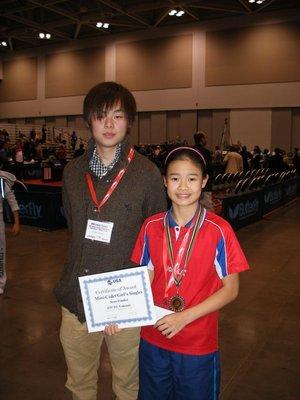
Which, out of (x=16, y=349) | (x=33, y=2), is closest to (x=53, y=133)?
(x=33, y=2)

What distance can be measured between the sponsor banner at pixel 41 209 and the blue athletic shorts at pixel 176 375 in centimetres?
701

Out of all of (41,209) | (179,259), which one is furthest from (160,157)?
(179,259)

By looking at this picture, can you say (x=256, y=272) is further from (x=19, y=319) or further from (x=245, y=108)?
(x=245, y=108)

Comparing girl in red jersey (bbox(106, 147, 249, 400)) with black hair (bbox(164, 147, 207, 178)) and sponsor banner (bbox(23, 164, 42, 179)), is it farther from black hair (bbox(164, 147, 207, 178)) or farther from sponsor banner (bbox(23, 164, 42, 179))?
sponsor banner (bbox(23, 164, 42, 179))

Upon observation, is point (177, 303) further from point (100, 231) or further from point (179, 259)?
point (100, 231)

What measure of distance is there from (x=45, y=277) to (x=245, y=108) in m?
20.9

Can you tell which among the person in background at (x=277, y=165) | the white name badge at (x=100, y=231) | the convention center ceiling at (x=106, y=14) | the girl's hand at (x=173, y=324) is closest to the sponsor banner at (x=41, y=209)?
the white name badge at (x=100, y=231)

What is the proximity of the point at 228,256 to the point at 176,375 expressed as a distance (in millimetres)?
603

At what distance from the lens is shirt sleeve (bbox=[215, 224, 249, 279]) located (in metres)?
1.81

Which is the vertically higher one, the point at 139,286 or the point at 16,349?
the point at 139,286

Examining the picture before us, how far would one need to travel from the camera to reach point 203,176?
6.42 ft

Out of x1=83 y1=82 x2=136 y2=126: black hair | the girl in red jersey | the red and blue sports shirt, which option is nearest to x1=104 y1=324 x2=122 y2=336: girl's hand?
the girl in red jersey

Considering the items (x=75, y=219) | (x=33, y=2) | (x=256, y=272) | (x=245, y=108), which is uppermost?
(x=33, y=2)

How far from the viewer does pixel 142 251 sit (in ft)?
6.45
